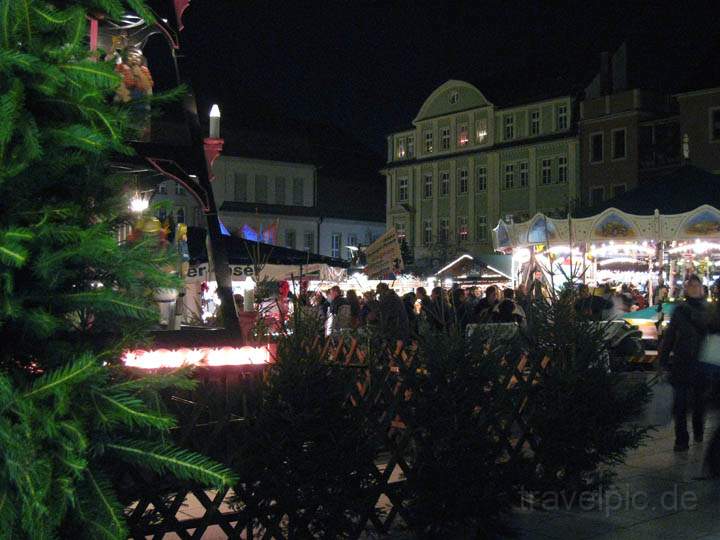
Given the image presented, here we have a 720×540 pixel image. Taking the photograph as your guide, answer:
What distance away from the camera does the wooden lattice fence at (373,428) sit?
5.04 meters

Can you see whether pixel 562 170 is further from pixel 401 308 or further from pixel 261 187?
pixel 401 308

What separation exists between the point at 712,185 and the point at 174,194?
1813 inches

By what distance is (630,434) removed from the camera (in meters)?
7.02

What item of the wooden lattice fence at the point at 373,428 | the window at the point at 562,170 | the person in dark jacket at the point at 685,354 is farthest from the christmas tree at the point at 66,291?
the window at the point at 562,170

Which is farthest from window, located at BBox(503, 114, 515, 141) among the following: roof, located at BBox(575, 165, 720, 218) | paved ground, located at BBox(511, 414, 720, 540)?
paved ground, located at BBox(511, 414, 720, 540)

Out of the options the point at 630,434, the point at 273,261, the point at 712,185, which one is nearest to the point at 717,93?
the point at 712,185

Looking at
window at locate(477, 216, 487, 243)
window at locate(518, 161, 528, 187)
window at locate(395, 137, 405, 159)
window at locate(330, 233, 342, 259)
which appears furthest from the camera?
window at locate(330, 233, 342, 259)

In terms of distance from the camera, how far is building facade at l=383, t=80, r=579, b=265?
195ft

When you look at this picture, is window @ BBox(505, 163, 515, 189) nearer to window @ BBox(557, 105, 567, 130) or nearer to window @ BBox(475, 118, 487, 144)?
window @ BBox(475, 118, 487, 144)

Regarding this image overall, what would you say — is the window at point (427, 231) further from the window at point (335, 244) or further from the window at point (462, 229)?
the window at point (335, 244)

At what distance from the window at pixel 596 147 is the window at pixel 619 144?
969 mm

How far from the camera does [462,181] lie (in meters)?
65.9

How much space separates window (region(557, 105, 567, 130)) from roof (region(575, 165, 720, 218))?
130 ft

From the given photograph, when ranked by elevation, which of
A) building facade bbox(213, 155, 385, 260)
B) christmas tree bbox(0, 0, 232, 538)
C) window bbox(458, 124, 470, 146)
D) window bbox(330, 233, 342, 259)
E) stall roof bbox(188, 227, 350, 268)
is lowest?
christmas tree bbox(0, 0, 232, 538)
